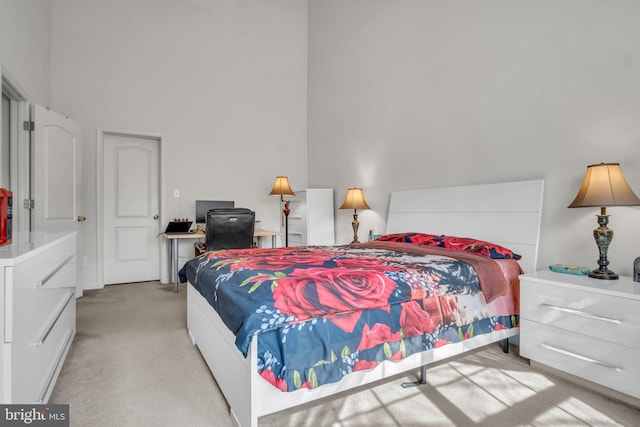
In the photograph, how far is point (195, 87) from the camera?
4.73 meters

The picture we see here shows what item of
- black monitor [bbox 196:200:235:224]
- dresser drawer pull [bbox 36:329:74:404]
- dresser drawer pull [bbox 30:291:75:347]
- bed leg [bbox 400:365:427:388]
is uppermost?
black monitor [bbox 196:200:235:224]

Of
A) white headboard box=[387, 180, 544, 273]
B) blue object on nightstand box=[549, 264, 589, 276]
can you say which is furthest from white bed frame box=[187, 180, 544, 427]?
blue object on nightstand box=[549, 264, 589, 276]

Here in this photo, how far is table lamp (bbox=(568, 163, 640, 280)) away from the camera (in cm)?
188

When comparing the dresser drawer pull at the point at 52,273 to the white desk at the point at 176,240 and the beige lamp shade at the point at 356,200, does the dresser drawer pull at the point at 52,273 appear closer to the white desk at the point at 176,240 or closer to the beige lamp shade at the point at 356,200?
the white desk at the point at 176,240

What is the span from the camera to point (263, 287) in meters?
1.45

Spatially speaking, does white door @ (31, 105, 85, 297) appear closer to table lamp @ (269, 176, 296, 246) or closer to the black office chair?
the black office chair

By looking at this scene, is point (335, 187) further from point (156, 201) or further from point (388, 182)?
point (156, 201)

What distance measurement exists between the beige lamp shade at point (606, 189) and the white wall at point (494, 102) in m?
0.22

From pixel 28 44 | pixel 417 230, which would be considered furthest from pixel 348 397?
pixel 28 44

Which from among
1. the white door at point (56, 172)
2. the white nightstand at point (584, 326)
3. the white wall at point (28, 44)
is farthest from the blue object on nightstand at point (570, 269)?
the white door at point (56, 172)

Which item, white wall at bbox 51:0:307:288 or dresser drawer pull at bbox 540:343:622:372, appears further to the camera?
white wall at bbox 51:0:307:288

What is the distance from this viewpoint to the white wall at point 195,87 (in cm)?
411

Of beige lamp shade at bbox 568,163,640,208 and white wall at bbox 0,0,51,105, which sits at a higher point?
white wall at bbox 0,0,51,105

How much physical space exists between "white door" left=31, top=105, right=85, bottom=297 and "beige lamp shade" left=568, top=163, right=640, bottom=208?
454cm
